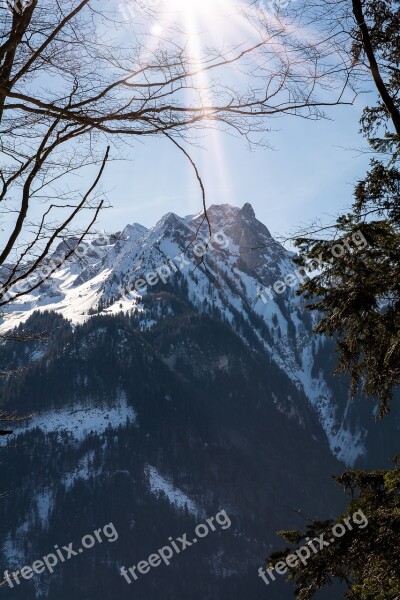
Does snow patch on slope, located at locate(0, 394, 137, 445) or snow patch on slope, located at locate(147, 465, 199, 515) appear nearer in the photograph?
snow patch on slope, located at locate(147, 465, 199, 515)

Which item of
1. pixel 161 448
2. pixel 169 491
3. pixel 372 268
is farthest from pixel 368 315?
pixel 161 448

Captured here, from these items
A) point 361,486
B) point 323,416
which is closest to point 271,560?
point 361,486

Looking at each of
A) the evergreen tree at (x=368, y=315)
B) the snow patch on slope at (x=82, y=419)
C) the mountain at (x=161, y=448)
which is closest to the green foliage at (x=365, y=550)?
the evergreen tree at (x=368, y=315)

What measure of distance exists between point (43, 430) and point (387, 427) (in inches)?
3999

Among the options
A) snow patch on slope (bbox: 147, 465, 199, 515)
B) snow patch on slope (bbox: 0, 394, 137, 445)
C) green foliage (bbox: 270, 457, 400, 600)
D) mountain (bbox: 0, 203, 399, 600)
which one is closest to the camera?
green foliage (bbox: 270, 457, 400, 600)

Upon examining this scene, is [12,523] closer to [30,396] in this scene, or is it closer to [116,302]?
[30,396]

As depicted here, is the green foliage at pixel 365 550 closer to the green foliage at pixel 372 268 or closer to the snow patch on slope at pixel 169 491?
the green foliage at pixel 372 268

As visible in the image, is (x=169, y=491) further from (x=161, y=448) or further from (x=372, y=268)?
(x=372, y=268)

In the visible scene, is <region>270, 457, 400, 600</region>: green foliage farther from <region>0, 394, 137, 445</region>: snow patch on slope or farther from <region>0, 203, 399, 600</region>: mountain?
<region>0, 394, 137, 445</region>: snow patch on slope

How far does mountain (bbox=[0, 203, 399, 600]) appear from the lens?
117438 millimetres

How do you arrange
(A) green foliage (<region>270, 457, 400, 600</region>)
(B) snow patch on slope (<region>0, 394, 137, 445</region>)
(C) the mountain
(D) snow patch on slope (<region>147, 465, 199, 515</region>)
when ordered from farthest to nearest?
(B) snow patch on slope (<region>0, 394, 137, 445</region>)
(D) snow patch on slope (<region>147, 465, 199, 515</region>)
(C) the mountain
(A) green foliage (<region>270, 457, 400, 600</region>)

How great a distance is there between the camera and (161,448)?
470 ft

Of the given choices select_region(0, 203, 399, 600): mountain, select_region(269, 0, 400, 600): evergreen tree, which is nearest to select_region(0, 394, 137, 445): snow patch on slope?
select_region(0, 203, 399, 600): mountain

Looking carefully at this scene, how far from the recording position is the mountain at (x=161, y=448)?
117438 mm
